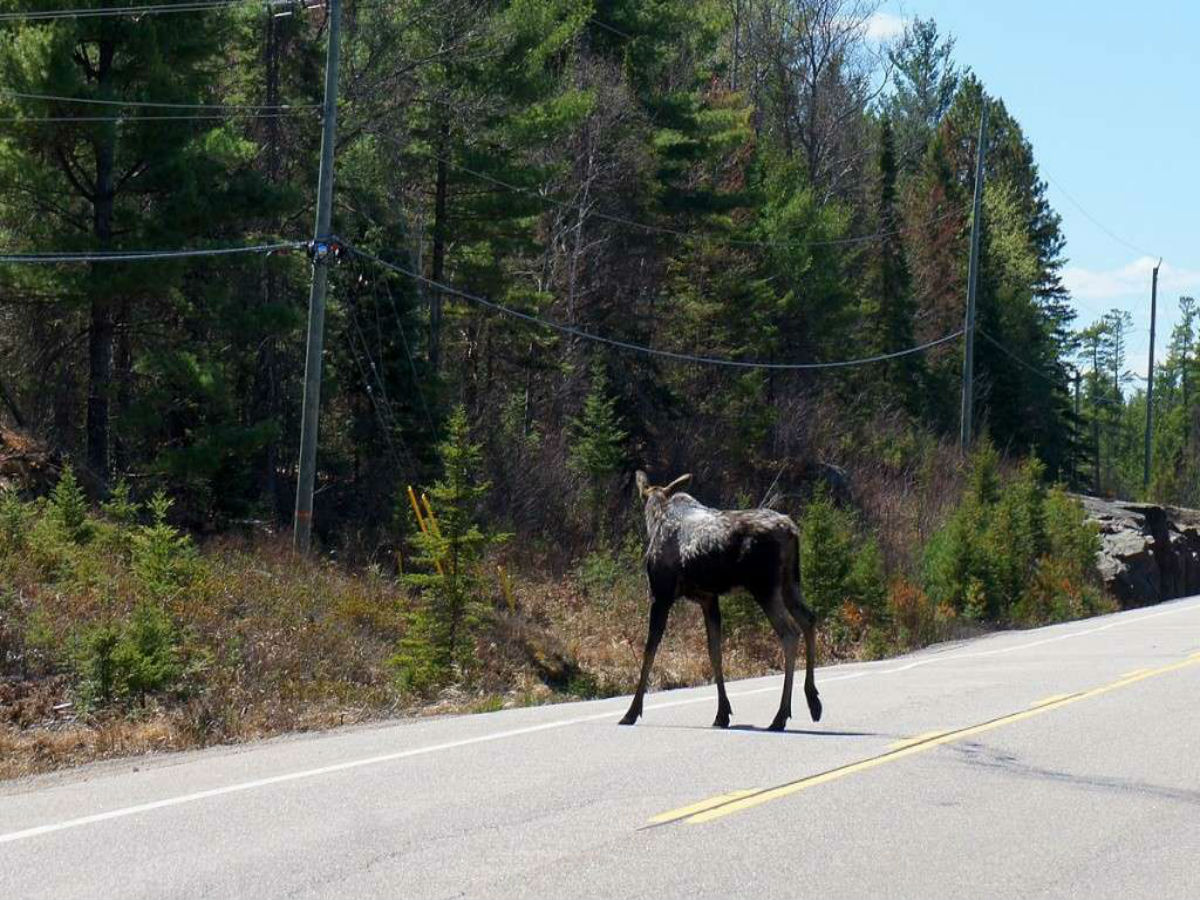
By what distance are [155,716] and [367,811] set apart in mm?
6554

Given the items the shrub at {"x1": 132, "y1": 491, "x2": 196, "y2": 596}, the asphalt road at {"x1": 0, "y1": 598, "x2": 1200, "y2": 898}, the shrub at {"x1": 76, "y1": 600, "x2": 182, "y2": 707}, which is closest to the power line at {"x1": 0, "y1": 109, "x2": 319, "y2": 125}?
the shrub at {"x1": 132, "y1": 491, "x2": 196, "y2": 596}

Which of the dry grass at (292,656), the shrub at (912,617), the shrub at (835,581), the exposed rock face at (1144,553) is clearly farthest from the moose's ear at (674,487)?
the exposed rock face at (1144,553)

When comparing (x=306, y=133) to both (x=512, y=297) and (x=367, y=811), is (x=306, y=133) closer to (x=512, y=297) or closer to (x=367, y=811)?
(x=512, y=297)

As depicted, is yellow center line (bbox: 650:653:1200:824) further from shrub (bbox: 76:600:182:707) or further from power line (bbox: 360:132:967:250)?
power line (bbox: 360:132:967:250)

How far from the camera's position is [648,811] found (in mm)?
8844

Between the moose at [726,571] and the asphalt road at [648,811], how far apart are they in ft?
1.84

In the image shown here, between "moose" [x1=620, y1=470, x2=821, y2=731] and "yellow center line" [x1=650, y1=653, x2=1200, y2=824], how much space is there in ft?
3.71

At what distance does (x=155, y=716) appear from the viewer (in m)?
14.8

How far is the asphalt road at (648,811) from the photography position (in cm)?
741

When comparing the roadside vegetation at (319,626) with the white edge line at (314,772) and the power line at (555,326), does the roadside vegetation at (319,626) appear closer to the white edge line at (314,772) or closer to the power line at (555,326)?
the white edge line at (314,772)

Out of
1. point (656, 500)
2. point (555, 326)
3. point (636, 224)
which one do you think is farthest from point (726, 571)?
point (636, 224)

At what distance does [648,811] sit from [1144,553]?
38174 mm

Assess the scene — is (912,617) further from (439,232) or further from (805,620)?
(805,620)

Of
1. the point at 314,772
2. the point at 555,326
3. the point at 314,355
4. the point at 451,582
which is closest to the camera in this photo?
the point at 314,772
